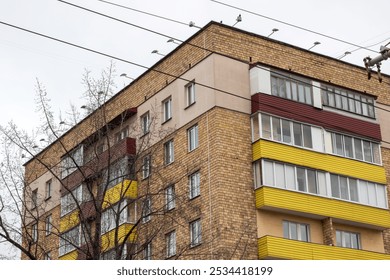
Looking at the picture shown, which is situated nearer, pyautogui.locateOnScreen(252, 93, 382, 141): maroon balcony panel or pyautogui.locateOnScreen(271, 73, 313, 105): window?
pyautogui.locateOnScreen(252, 93, 382, 141): maroon balcony panel

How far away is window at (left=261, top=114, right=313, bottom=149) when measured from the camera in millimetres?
35062

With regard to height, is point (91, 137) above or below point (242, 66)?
below

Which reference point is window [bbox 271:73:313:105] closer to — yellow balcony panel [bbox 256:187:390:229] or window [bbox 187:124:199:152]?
window [bbox 187:124:199:152]

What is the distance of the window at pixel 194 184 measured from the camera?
3475cm

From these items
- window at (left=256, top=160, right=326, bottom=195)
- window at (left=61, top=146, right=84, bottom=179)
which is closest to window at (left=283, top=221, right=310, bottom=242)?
window at (left=256, top=160, right=326, bottom=195)

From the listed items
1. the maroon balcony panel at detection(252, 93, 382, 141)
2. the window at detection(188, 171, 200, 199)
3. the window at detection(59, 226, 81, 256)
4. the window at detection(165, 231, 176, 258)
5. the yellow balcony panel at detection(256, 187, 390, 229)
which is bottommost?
the window at detection(59, 226, 81, 256)

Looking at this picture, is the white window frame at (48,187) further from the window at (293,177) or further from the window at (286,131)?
the window at (293,177)

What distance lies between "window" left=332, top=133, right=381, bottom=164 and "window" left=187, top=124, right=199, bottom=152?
250 inches

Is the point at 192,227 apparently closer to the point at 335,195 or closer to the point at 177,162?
the point at 177,162

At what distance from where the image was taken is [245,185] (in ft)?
112

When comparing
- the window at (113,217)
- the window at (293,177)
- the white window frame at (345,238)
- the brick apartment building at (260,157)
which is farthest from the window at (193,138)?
the white window frame at (345,238)
